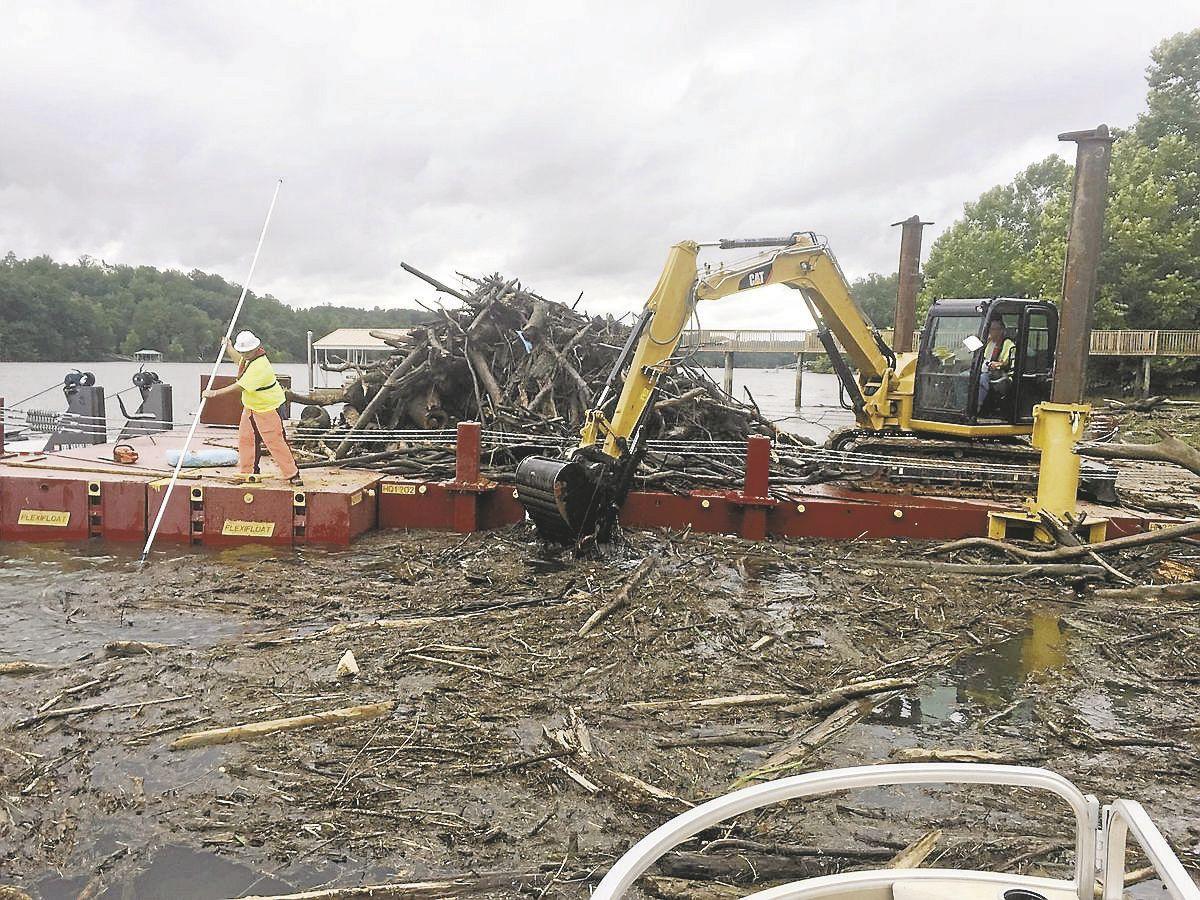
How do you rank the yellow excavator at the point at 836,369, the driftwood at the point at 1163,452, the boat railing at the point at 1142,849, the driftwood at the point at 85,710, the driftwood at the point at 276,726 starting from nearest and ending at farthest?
the boat railing at the point at 1142,849, the driftwood at the point at 276,726, the driftwood at the point at 85,710, the driftwood at the point at 1163,452, the yellow excavator at the point at 836,369

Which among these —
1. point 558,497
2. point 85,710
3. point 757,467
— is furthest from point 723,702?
point 757,467

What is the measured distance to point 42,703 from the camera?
5430 millimetres

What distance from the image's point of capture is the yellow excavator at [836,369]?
9.16 meters

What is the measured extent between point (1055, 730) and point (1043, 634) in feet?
7.00

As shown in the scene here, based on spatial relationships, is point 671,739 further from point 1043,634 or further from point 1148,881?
point 1043,634

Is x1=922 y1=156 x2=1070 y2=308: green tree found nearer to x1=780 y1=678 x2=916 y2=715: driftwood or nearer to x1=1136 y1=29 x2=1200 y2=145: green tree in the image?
x1=1136 y1=29 x2=1200 y2=145: green tree

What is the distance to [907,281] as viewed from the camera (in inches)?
657

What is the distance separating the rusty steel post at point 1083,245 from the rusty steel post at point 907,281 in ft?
24.7

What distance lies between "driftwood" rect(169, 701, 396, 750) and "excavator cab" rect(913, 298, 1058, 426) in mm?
8719

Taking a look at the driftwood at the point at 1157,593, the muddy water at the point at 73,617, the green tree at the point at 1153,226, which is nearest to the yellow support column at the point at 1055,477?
the driftwood at the point at 1157,593

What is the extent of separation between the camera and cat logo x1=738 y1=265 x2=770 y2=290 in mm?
10414

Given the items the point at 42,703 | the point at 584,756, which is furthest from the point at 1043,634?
the point at 42,703

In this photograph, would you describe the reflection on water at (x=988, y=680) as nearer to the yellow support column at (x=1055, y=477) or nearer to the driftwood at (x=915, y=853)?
the driftwood at (x=915, y=853)

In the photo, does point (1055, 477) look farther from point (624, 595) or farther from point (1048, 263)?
point (1048, 263)
